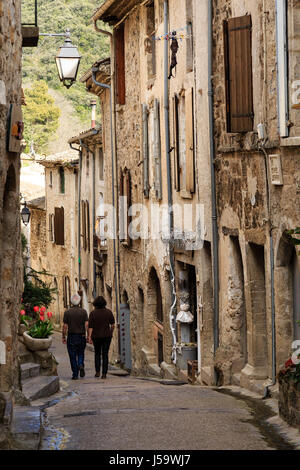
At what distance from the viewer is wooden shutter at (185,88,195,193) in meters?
15.5

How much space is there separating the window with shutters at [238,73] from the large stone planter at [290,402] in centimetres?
436

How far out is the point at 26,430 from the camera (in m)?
8.00

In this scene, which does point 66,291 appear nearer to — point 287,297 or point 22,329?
point 22,329

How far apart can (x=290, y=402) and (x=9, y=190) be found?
379cm

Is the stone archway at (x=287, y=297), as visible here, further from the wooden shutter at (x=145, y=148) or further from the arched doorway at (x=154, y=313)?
the wooden shutter at (x=145, y=148)

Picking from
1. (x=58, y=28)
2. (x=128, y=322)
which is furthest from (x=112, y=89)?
(x=58, y=28)

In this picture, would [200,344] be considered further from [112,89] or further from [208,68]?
[112,89]

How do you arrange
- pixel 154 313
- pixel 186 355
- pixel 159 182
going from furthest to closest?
pixel 154 313
pixel 159 182
pixel 186 355

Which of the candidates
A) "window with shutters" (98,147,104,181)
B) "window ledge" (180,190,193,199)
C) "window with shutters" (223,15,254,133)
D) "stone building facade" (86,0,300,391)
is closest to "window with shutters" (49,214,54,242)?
"window with shutters" (98,147,104,181)

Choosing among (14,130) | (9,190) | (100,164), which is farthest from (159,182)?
(100,164)

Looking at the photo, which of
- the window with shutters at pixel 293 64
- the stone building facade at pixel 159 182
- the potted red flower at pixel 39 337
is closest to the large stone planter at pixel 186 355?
the stone building facade at pixel 159 182

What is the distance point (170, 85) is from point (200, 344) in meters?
5.19

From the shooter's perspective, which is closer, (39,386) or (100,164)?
(39,386)

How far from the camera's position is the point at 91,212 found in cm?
3114
